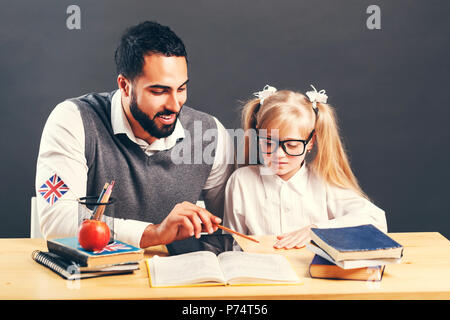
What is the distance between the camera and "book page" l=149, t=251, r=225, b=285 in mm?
1382

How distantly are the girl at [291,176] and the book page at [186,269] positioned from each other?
68 centimetres

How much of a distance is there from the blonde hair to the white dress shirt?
0.17 meters

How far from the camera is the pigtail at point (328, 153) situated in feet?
7.29

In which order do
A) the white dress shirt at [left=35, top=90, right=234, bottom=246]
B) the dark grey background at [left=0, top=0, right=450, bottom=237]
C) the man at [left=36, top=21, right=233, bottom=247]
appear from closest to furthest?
the white dress shirt at [left=35, top=90, right=234, bottom=246] → the man at [left=36, top=21, right=233, bottom=247] → the dark grey background at [left=0, top=0, right=450, bottom=237]

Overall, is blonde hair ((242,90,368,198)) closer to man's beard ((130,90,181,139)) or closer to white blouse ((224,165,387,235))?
white blouse ((224,165,387,235))

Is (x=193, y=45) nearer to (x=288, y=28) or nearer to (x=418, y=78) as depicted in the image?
(x=288, y=28)

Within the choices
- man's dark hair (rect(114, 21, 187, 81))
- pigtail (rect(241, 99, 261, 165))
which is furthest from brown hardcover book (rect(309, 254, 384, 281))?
man's dark hair (rect(114, 21, 187, 81))

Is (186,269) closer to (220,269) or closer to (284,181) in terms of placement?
(220,269)

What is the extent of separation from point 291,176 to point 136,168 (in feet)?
2.16

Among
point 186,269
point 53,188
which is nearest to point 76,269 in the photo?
point 186,269

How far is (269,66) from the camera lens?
8.40 feet
